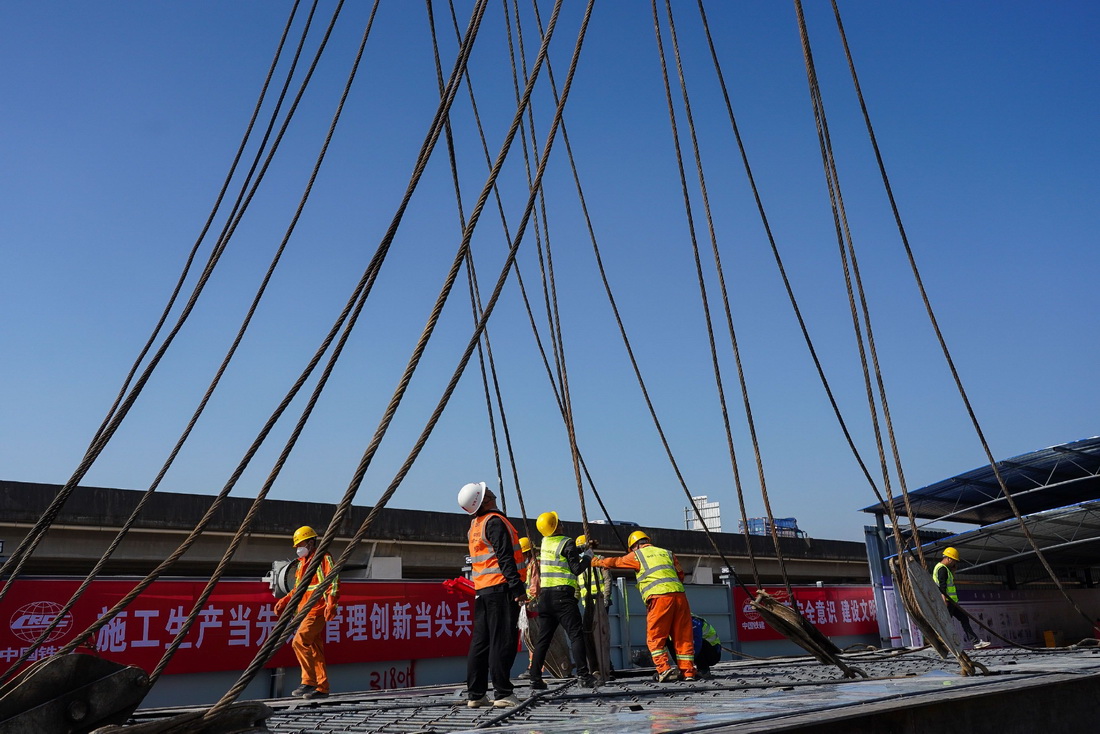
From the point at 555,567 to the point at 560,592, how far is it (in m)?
0.22

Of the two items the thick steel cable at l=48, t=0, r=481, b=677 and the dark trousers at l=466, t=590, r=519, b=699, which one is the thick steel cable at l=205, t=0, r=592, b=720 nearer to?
the thick steel cable at l=48, t=0, r=481, b=677

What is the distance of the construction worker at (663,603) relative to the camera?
8352 millimetres

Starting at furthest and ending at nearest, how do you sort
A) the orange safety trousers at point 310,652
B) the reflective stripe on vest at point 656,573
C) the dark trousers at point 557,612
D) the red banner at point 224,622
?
the red banner at point 224,622
the reflective stripe on vest at point 656,573
the orange safety trousers at point 310,652
the dark trousers at point 557,612

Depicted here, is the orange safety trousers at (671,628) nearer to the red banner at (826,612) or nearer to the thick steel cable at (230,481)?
the thick steel cable at (230,481)

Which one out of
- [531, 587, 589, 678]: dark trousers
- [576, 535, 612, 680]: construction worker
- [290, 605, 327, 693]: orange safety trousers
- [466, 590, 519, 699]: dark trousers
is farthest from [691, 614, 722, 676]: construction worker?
[466, 590, 519, 699]: dark trousers

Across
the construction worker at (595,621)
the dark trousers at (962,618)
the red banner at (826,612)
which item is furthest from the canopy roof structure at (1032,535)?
the construction worker at (595,621)

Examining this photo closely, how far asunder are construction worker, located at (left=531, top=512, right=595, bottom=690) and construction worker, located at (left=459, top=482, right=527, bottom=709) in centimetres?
159

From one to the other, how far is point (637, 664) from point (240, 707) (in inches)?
373

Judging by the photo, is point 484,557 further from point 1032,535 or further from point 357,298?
point 1032,535

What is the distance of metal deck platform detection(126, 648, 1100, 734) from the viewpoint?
3951 mm

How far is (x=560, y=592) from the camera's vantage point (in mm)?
7777

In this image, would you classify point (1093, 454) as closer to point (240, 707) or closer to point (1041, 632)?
point (1041, 632)

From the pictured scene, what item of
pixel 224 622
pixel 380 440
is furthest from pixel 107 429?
pixel 224 622

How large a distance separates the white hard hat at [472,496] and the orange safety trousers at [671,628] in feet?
9.40
